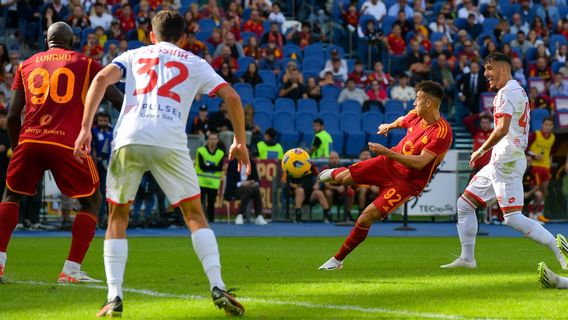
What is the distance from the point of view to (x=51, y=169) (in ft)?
31.2

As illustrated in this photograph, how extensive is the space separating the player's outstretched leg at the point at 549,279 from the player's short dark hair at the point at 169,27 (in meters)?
3.66

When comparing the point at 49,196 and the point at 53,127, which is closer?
the point at 53,127

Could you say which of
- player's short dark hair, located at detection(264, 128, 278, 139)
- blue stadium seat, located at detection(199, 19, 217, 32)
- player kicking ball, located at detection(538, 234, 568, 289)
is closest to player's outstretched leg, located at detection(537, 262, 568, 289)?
player kicking ball, located at detection(538, 234, 568, 289)

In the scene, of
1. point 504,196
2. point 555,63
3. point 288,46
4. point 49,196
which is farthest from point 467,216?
point 555,63

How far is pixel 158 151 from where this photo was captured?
23.8 feet

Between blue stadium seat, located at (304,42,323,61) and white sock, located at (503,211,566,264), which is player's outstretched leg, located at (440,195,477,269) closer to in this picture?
white sock, located at (503,211,566,264)

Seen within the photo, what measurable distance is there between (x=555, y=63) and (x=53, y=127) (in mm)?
21792

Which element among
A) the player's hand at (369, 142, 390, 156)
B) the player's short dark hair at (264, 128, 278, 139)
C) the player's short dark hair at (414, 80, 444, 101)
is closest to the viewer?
the player's hand at (369, 142, 390, 156)

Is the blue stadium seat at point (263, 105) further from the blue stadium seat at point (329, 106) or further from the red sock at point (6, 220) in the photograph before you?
the red sock at point (6, 220)

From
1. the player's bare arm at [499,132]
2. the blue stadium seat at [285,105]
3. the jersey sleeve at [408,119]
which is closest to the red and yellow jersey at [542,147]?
the blue stadium seat at [285,105]

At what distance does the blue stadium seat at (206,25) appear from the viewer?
27.3m

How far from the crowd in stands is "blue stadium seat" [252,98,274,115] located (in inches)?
1.8

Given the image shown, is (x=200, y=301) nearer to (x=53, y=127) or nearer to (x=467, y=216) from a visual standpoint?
(x=53, y=127)

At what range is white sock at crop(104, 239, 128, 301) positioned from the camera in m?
7.15
